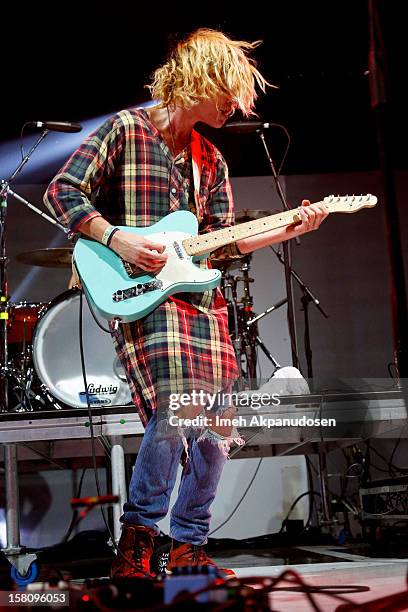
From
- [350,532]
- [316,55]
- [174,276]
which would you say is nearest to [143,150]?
[174,276]

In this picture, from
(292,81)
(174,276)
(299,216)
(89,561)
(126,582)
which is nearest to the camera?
(126,582)

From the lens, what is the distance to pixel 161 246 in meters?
1.96

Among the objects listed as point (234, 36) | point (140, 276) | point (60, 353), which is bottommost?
point (140, 276)

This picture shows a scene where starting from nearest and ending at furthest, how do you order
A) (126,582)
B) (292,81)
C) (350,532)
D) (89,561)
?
(126,582) < (89,561) < (350,532) < (292,81)

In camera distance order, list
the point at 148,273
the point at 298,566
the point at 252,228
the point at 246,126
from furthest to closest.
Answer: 1. the point at 246,126
2. the point at 298,566
3. the point at 252,228
4. the point at 148,273

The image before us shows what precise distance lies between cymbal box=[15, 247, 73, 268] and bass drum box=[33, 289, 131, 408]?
21 centimetres

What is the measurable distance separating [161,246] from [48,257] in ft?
7.93

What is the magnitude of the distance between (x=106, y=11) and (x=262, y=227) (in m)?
2.30

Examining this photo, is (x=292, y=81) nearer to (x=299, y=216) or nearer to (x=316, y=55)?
(x=316, y=55)

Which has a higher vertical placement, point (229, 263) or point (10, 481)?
point (229, 263)

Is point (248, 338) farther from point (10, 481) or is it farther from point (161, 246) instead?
point (161, 246)

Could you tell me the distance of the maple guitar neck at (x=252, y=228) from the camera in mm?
2012

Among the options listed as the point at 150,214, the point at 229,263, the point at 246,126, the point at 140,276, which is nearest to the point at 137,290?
the point at 140,276

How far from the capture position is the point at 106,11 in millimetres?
3898
